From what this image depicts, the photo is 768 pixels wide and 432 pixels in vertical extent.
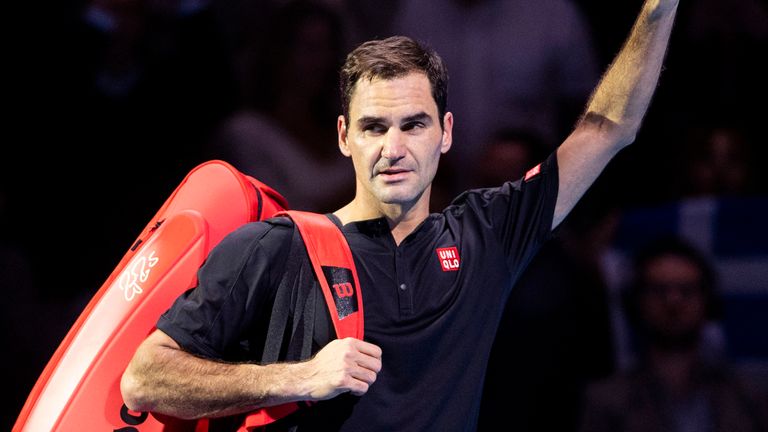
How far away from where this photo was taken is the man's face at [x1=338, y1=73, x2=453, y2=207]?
2459 mm

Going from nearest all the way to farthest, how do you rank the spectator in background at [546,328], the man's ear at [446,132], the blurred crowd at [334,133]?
the man's ear at [446,132]
the spectator in background at [546,328]
the blurred crowd at [334,133]

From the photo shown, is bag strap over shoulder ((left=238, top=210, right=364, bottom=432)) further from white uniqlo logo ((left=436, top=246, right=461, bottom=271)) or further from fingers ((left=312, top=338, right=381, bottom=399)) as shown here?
white uniqlo logo ((left=436, top=246, right=461, bottom=271))

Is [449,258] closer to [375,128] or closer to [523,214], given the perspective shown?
[523,214]

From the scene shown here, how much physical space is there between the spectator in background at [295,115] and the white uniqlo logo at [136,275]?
215 cm

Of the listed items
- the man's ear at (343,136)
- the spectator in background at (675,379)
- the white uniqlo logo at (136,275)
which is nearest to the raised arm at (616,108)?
the man's ear at (343,136)

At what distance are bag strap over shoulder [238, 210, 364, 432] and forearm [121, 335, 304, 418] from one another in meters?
0.04

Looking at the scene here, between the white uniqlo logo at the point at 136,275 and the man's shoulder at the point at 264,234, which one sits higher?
the man's shoulder at the point at 264,234

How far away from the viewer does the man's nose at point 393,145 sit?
2.43 m

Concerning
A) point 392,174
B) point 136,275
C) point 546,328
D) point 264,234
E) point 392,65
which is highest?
point 392,65

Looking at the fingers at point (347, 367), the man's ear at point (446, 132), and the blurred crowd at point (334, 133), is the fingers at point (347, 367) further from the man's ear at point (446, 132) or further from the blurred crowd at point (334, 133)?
the blurred crowd at point (334, 133)

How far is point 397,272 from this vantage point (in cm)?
244

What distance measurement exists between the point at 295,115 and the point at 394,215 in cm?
251

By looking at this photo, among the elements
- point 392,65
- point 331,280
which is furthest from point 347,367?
point 392,65

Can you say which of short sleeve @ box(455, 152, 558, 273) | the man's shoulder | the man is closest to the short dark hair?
the man
